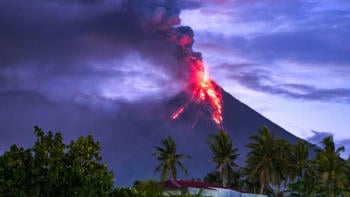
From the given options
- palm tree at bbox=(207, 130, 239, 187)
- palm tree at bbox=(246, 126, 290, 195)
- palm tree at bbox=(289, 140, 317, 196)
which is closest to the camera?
palm tree at bbox=(246, 126, 290, 195)

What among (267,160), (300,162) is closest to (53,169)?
(267,160)

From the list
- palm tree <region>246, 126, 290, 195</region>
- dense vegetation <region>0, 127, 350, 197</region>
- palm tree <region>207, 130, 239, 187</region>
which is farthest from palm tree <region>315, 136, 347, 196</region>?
palm tree <region>207, 130, 239, 187</region>

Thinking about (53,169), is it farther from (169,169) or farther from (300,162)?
(169,169)

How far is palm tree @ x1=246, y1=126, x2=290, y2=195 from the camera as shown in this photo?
113m

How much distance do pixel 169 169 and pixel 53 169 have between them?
102 meters

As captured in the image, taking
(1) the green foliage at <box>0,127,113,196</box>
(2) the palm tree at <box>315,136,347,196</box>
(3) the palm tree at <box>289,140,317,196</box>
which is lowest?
(1) the green foliage at <box>0,127,113,196</box>

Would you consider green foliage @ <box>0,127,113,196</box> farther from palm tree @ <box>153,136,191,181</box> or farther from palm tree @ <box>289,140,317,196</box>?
palm tree @ <box>153,136,191,181</box>

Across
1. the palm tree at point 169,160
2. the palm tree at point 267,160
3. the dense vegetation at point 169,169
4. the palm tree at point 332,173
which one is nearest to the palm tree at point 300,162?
the dense vegetation at point 169,169

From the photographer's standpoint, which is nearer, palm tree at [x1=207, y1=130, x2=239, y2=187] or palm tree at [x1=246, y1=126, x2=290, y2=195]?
palm tree at [x1=246, y1=126, x2=290, y2=195]

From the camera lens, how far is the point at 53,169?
2714cm

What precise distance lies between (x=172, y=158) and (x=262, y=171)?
2068cm

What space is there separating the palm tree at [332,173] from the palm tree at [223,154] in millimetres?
21845

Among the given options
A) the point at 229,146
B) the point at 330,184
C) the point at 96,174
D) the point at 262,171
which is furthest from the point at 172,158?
the point at 96,174

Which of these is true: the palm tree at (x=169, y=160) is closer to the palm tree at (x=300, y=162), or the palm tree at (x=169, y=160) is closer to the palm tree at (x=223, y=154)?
the palm tree at (x=223, y=154)
